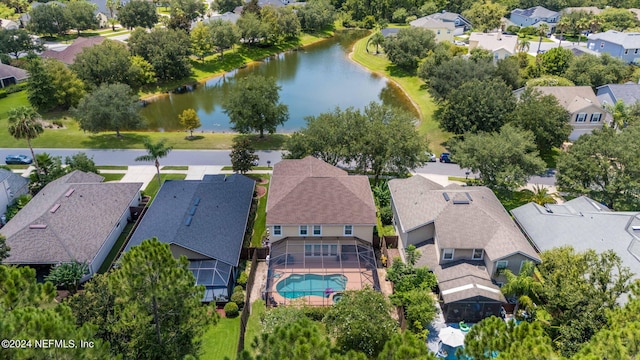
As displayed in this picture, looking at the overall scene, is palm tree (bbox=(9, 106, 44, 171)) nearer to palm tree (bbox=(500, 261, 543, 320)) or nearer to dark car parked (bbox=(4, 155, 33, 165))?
dark car parked (bbox=(4, 155, 33, 165))

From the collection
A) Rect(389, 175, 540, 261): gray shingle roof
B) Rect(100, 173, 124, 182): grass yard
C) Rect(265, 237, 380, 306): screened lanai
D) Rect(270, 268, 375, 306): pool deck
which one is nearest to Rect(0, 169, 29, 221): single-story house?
Rect(100, 173, 124, 182): grass yard

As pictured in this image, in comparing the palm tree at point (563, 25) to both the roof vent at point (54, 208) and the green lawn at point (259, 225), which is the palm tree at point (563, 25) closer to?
the green lawn at point (259, 225)

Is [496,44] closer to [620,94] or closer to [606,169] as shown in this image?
[620,94]

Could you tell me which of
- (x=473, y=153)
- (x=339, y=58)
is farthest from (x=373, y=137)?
(x=339, y=58)

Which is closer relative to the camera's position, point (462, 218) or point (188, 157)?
point (462, 218)

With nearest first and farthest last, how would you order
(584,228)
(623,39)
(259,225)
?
(584,228) < (259,225) < (623,39)

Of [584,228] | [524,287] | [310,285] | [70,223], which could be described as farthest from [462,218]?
[70,223]

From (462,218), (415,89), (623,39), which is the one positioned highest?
(623,39)
